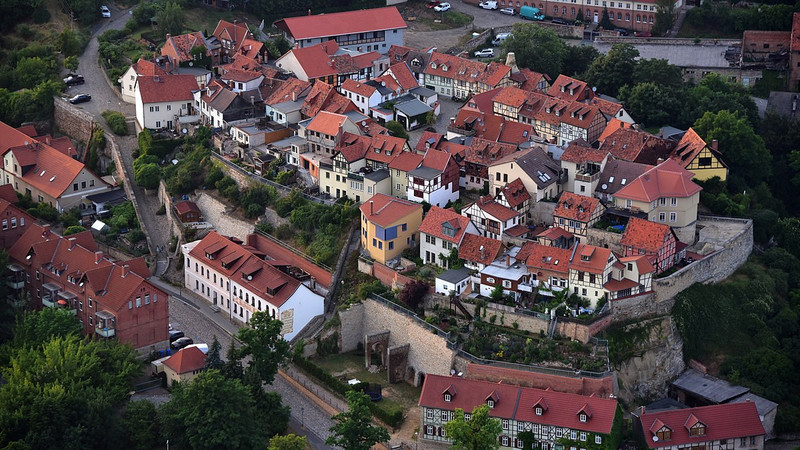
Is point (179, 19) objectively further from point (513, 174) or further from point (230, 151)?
point (513, 174)

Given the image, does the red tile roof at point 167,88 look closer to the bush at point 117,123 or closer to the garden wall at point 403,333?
the bush at point 117,123

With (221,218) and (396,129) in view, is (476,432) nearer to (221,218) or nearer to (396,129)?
(221,218)

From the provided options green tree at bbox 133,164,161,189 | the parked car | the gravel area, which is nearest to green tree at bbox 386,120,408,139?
the gravel area

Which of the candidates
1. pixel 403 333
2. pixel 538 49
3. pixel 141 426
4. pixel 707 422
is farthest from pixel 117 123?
pixel 707 422

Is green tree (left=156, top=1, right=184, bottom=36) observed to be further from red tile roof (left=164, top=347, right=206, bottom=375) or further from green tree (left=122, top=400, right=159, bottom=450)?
green tree (left=122, top=400, right=159, bottom=450)

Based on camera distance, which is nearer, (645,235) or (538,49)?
(645,235)
